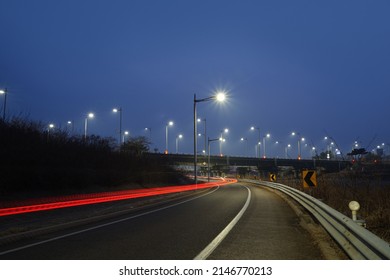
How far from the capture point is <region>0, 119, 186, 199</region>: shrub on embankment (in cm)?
2319

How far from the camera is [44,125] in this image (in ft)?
113

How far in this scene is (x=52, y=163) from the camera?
27859mm

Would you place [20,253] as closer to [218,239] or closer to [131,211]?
[218,239]

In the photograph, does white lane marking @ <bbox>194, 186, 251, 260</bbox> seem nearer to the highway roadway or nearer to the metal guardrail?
the highway roadway

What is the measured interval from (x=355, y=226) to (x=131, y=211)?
12.7 meters

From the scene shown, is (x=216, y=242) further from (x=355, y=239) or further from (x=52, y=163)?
(x=52, y=163)

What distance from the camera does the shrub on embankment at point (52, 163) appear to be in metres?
23.2

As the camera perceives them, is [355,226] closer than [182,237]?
Yes

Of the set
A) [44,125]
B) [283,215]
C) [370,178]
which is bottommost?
[283,215]

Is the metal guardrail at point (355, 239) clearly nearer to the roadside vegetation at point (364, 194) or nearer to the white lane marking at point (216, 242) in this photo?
the roadside vegetation at point (364, 194)

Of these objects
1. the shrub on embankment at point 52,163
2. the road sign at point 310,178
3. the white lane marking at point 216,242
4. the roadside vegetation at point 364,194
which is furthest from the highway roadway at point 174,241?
the shrub on embankment at point 52,163

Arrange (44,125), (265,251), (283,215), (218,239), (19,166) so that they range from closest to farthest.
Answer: (265,251)
(218,239)
(283,215)
(19,166)
(44,125)

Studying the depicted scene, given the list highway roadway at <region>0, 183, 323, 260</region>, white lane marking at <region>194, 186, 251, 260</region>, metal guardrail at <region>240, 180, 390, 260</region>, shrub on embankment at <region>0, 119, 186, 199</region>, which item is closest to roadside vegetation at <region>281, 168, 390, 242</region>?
metal guardrail at <region>240, 180, 390, 260</region>
